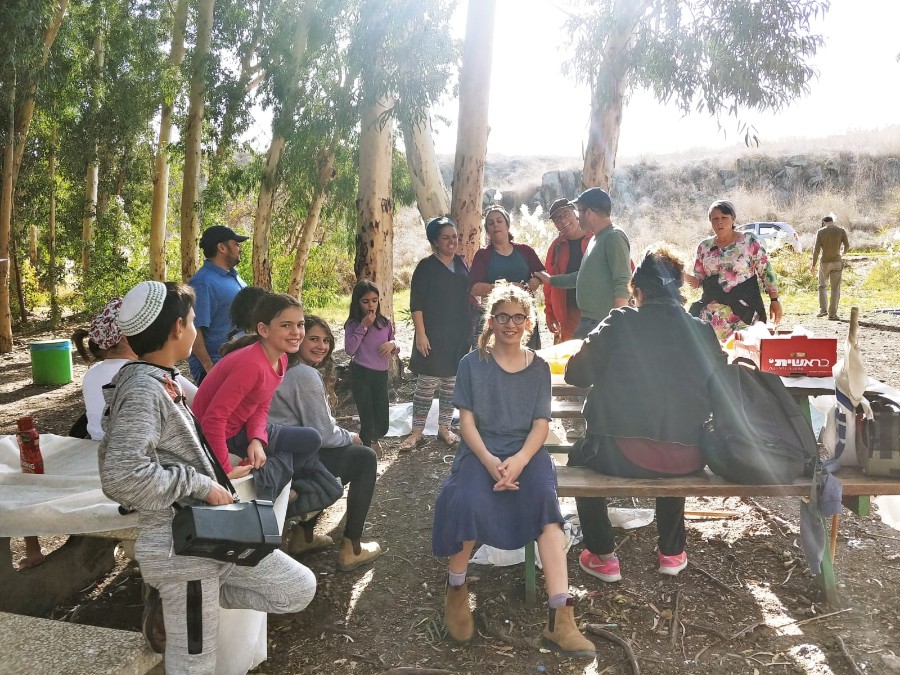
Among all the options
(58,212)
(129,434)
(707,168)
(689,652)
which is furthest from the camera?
(707,168)

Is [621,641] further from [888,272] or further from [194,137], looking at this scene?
[888,272]

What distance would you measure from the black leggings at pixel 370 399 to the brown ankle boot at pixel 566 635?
2615 millimetres

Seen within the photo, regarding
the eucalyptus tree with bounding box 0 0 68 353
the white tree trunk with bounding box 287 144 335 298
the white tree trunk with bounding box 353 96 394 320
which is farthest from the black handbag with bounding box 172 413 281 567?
the white tree trunk with bounding box 287 144 335 298

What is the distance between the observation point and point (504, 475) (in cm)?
293

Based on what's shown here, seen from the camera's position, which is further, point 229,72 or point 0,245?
point 229,72

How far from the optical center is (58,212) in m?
19.0

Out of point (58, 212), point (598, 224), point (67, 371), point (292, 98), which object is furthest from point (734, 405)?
point (58, 212)

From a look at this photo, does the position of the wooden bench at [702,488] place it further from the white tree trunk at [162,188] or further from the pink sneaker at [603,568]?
the white tree trunk at [162,188]

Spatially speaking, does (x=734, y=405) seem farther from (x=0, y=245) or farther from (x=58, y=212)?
(x=58, y=212)

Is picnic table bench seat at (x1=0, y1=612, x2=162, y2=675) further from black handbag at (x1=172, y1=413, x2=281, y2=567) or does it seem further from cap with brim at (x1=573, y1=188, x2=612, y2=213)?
cap with brim at (x1=573, y1=188, x2=612, y2=213)

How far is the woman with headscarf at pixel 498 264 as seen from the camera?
519cm

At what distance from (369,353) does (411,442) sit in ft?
2.63

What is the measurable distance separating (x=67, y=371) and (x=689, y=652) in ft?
27.3

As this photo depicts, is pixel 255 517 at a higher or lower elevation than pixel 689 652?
higher
